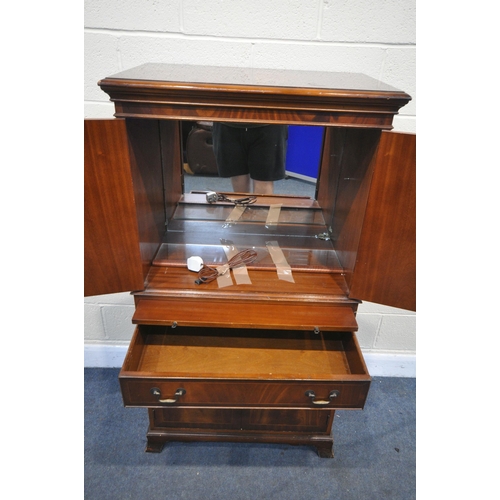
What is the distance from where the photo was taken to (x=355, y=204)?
82cm

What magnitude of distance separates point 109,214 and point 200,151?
38cm

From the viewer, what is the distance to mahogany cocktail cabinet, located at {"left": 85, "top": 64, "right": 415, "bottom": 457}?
665 millimetres

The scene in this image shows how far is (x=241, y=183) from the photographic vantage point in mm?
1101

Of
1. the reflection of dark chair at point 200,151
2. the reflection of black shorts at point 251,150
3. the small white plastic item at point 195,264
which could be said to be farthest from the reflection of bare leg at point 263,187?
the small white plastic item at point 195,264

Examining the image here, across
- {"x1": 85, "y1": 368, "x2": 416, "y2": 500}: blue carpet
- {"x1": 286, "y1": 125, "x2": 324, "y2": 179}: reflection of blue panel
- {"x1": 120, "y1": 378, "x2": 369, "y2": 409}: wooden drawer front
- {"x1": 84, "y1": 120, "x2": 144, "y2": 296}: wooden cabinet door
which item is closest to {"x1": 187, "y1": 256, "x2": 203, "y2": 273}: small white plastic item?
{"x1": 84, "y1": 120, "x2": 144, "y2": 296}: wooden cabinet door

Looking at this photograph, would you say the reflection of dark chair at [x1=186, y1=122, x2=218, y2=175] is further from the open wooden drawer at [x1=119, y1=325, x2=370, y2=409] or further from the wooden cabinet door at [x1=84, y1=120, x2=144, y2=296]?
the open wooden drawer at [x1=119, y1=325, x2=370, y2=409]

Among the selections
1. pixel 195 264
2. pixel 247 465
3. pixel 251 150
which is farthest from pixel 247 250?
pixel 247 465

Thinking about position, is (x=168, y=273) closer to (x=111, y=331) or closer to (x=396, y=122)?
(x=111, y=331)

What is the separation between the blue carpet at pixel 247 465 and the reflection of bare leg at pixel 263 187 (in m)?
0.86

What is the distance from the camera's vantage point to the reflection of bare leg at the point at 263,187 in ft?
3.59

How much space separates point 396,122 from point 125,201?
0.84m

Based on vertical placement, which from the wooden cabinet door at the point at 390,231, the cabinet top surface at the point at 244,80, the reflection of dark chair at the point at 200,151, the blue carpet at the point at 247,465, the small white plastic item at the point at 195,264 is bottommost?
the blue carpet at the point at 247,465

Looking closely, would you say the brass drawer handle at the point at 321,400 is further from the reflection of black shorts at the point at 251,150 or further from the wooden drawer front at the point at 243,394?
the reflection of black shorts at the point at 251,150

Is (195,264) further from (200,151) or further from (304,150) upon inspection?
(304,150)
